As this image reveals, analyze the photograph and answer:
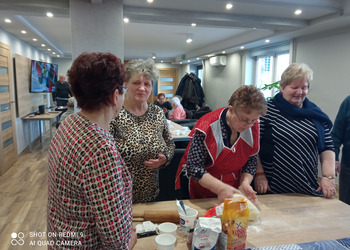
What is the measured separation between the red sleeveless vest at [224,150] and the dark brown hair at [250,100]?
180mm

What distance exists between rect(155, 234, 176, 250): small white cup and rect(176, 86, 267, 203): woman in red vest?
0.37m

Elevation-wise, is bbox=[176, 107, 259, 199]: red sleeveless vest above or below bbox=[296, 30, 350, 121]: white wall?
below

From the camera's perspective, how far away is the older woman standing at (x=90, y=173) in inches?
30.8

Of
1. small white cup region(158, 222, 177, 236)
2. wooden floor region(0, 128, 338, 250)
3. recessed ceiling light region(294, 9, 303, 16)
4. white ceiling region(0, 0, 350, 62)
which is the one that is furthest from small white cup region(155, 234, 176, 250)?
recessed ceiling light region(294, 9, 303, 16)

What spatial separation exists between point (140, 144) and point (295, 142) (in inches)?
35.9

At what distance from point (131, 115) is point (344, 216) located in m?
1.27

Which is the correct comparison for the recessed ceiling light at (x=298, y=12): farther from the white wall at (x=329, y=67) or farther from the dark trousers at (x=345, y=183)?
the dark trousers at (x=345, y=183)

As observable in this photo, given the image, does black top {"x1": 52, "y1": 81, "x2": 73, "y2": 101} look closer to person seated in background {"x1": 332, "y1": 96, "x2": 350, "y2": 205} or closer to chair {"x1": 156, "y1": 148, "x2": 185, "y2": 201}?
chair {"x1": 156, "y1": 148, "x2": 185, "y2": 201}

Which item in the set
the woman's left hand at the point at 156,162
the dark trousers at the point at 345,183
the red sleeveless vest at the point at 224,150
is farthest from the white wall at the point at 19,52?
the dark trousers at the point at 345,183

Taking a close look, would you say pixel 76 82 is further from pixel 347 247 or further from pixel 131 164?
pixel 347 247

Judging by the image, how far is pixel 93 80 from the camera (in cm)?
85

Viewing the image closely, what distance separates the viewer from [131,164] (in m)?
1.48

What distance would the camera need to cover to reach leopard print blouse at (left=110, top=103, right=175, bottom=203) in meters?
1.43

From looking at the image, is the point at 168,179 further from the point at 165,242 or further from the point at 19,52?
the point at 19,52
